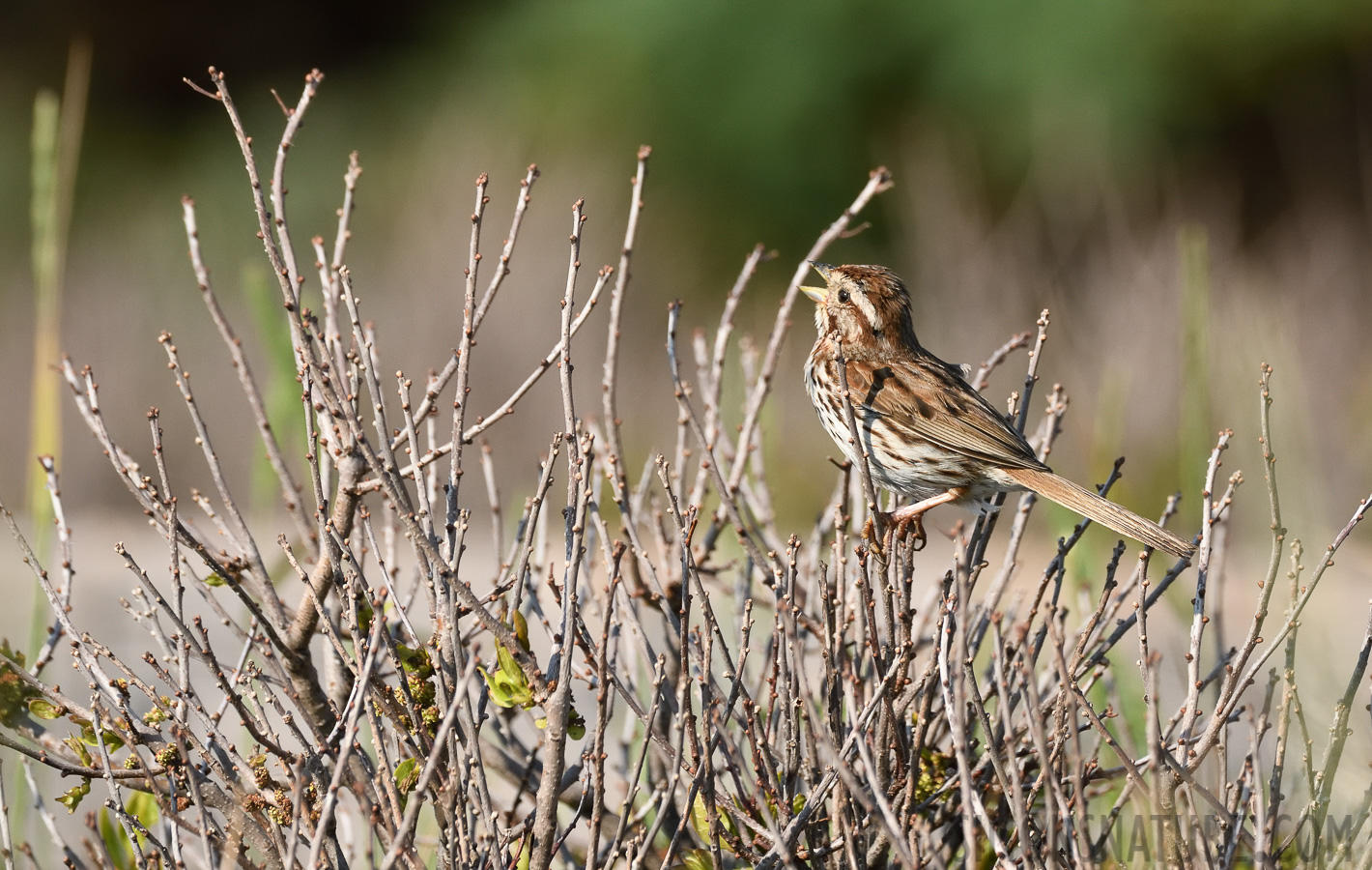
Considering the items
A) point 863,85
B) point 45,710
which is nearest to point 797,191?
point 863,85

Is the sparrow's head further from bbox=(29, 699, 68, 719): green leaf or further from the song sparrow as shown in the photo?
bbox=(29, 699, 68, 719): green leaf

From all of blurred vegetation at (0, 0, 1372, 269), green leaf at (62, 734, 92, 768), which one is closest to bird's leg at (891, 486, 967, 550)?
green leaf at (62, 734, 92, 768)

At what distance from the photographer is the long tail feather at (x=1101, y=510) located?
2.67 m

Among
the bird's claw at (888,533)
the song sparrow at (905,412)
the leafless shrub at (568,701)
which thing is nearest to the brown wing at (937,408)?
the song sparrow at (905,412)

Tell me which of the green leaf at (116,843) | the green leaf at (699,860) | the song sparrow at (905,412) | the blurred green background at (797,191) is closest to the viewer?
the green leaf at (699,860)

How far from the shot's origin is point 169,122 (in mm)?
20531

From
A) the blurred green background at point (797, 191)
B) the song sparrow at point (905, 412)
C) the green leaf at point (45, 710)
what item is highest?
the blurred green background at point (797, 191)

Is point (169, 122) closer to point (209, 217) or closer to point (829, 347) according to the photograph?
point (209, 217)

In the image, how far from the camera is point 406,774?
2.17 meters

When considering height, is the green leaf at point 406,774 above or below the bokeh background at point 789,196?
below

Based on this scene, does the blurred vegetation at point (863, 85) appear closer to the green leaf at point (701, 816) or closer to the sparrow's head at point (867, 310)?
the sparrow's head at point (867, 310)

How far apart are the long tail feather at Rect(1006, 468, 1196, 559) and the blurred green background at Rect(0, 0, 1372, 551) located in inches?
176

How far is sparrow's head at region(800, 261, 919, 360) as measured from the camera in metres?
3.57

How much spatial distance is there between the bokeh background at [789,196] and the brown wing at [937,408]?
3635mm
